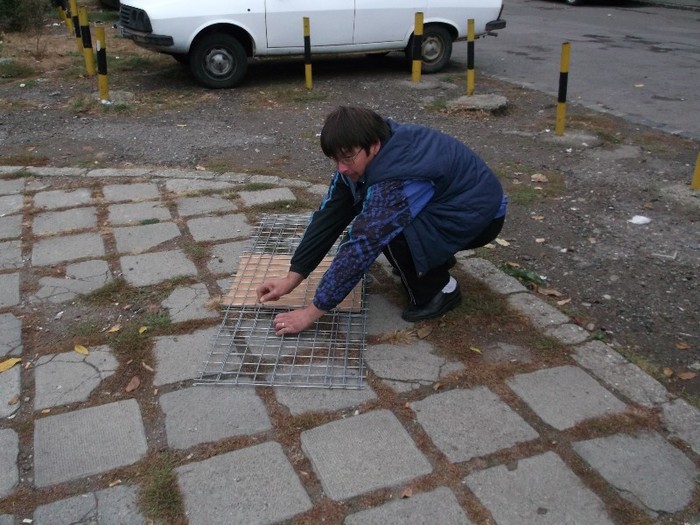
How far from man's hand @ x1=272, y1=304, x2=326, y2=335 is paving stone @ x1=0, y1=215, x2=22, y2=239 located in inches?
79.8

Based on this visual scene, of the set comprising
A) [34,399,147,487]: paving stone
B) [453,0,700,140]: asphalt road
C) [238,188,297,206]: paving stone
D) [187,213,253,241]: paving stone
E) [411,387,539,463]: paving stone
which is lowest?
[411,387,539,463]: paving stone

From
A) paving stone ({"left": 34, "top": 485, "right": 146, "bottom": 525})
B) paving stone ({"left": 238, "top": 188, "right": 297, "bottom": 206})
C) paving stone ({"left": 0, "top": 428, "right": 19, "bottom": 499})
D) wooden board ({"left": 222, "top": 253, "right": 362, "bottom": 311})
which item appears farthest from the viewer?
paving stone ({"left": 238, "top": 188, "right": 297, "bottom": 206})

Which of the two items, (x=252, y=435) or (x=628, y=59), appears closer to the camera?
(x=252, y=435)

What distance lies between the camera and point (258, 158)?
18.2ft

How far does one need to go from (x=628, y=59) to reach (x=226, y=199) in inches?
327

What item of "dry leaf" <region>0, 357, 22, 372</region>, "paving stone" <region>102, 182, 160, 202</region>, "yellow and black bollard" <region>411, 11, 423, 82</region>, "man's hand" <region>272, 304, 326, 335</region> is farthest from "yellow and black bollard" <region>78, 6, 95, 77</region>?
"man's hand" <region>272, 304, 326, 335</region>

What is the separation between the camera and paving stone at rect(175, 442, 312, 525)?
79.4 inches

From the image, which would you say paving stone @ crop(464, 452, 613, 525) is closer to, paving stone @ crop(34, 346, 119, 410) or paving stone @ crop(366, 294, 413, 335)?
paving stone @ crop(366, 294, 413, 335)

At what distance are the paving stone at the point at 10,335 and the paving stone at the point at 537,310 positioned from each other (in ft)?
7.64

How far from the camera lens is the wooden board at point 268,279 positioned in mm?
3197

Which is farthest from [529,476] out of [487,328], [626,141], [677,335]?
[626,141]

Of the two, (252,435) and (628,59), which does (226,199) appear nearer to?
(252,435)

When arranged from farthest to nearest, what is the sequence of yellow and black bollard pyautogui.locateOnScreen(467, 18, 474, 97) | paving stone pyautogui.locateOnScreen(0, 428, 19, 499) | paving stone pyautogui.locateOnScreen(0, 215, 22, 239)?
yellow and black bollard pyautogui.locateOnScreen(467, 18, 474, 97)
paving stone pyautogui.locateOnScreen(0, 215, 22, 239)
paving stone pyautogui.locateOnScreen(0, 428, 19, 499)

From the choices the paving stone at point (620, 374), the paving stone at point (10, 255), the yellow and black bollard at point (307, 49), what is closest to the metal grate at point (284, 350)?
the paving stone at point (620, 374)
